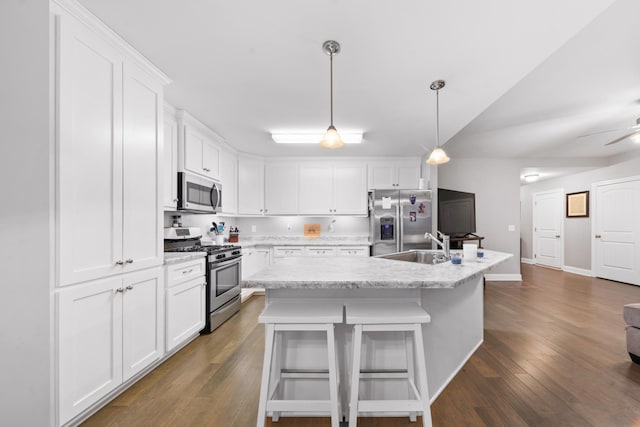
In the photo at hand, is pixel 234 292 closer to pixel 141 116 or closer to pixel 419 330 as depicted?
pixel 141 116

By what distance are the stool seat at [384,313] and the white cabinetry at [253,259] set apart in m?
2.87

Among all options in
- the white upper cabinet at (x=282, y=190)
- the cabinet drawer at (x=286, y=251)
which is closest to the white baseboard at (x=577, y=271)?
the cabinet drawer at (x=286, y=251)

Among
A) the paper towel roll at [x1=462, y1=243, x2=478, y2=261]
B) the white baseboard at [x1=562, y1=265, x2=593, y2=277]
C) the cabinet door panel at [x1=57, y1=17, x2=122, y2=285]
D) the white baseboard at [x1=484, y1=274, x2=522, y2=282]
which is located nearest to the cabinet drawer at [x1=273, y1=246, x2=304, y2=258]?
the paper towel roll at [x1=462, y1=243, x2=478, y2=261]

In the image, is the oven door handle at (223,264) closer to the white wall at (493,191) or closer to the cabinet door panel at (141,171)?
the cabinet door panel at (141,171)

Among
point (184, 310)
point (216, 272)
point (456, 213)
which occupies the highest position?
point (456, 213)

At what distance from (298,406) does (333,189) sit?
3.75 metres

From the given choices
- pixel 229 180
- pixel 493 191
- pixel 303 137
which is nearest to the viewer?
pixel 303 137

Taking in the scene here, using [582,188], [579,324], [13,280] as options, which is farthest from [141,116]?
[582,188]

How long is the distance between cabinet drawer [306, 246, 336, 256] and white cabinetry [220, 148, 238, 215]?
4.48 feet

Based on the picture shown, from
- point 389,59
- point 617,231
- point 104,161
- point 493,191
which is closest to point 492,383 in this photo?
point 389,59

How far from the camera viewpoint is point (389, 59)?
80.2 inches

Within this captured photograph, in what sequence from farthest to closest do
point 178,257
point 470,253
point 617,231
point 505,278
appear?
point 505,278, point 617,231, point 178,257, point 470,253

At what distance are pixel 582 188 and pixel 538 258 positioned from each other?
224 cm

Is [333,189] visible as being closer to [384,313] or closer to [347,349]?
[347,349]
